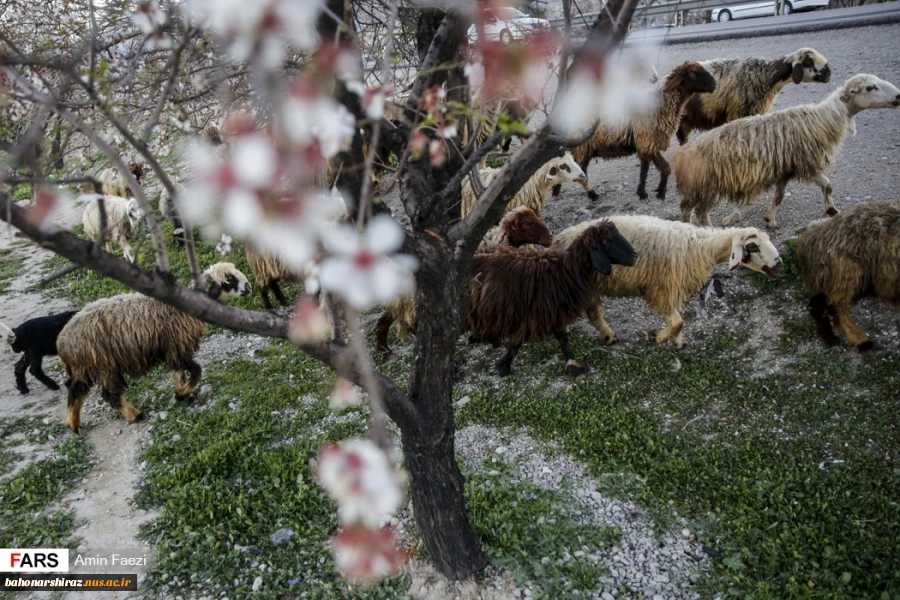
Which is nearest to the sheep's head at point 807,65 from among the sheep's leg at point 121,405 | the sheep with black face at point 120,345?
the sheep with black face at point 120,345

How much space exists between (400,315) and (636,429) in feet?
8.31

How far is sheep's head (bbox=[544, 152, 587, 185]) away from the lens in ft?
24.0

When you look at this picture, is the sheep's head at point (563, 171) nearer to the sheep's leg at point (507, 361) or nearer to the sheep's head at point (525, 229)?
the sheep's head at point (525, 229)

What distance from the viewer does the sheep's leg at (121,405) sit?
546cm

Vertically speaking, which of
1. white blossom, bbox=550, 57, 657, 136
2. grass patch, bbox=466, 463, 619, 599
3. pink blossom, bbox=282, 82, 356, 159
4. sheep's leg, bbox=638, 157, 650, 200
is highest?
white blossom, bbox=550, 57, 657, 136

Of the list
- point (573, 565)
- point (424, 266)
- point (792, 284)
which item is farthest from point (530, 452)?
point (792, 284)

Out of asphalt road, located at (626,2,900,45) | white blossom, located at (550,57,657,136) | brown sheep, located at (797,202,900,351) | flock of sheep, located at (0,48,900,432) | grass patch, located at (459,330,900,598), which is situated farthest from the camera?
asphalt road, located at (626,2,900,45)

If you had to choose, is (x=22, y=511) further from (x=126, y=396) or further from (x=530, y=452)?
(x=530, y=452)

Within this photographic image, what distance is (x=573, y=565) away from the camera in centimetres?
350

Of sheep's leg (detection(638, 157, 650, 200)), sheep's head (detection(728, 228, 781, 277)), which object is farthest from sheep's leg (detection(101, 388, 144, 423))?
sheep's leg (detection(638, 157, 650, 200))

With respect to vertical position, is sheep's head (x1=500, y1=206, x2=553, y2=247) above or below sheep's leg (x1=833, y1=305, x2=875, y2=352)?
above

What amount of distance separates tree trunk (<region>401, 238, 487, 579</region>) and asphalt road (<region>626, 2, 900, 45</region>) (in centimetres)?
1243

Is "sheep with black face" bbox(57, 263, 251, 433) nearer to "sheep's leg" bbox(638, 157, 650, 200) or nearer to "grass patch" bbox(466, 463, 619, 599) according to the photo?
"grass patch" bbox(466, 463, 619, 599)

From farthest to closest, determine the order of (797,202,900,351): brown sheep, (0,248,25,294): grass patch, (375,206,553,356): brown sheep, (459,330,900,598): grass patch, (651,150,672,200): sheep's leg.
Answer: (0,248,25,294): grass patch
(651,150,672,200): sheep's leg
(375,206,553,356): brown sheep
(797,202,900,351): brown sheep
(459,330,900,598): grass patch
